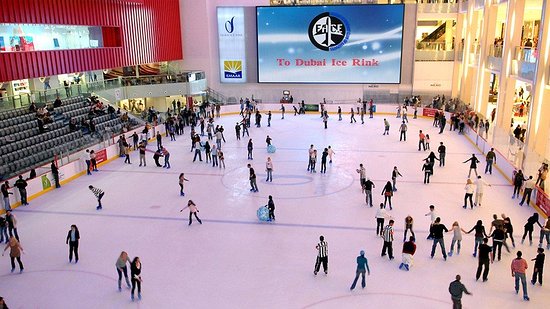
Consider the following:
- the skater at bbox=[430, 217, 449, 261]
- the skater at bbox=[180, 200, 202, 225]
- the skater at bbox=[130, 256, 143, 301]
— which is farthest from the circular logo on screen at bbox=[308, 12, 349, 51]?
the skater at bbox=[130, 256, 143, 301]

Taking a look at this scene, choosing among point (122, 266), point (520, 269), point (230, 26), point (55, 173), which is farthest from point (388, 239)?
point (230, 26)

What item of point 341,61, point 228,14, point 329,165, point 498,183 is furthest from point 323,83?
point 498,183

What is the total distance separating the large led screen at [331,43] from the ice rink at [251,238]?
17.2 meters

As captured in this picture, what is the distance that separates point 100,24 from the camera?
30531 millimetres

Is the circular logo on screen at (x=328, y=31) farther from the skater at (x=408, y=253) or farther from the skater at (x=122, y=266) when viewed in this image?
the skater at (x=122, y=266)

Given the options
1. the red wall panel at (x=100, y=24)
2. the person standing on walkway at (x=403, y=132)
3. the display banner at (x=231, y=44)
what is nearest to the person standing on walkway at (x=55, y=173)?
the red wall panel at (x=100, y=24)

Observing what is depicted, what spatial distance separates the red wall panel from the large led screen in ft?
26.4

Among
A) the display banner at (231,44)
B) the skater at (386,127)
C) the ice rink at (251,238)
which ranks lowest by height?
the ice rink at (251,238)

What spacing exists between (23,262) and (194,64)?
31.5 metres

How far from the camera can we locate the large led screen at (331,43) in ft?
126

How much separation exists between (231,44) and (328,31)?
341 inches

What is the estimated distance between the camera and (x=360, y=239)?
13742mm

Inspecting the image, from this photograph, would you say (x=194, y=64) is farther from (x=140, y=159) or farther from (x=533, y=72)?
(x=533, y=72)

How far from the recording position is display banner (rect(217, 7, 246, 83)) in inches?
1602
